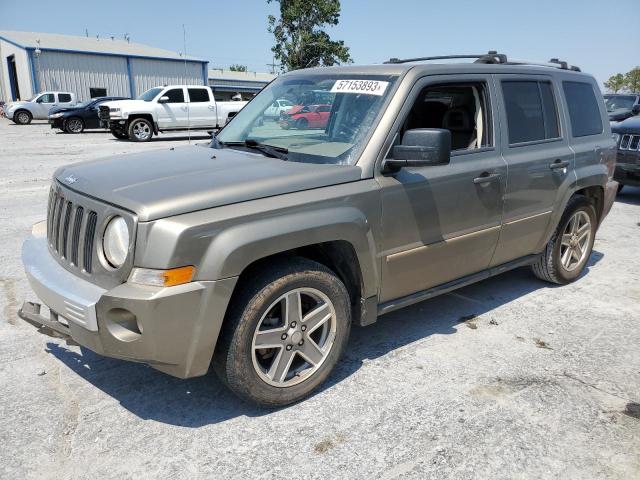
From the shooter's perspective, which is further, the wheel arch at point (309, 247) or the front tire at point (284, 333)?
the front tire at point (284, 333)

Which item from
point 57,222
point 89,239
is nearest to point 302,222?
point 89,239

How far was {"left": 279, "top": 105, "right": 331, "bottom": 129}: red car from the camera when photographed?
369 cm

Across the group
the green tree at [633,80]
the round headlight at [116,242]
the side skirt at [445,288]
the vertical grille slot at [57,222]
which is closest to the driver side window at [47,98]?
the vertical grille slot at [57,222]

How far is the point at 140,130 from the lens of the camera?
19703 mm

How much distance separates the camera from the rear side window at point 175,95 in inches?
793

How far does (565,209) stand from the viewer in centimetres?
486

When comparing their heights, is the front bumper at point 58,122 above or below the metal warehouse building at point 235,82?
below

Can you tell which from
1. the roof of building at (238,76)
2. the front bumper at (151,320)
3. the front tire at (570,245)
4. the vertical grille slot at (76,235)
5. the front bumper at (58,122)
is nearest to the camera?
the front bumper at (151,320)

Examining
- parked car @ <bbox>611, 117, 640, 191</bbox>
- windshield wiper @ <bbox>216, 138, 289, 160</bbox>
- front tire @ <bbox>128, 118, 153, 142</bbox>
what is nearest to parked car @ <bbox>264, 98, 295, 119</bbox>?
windshield wiper @ <bbox>216, 138, 289, 160</bbox>

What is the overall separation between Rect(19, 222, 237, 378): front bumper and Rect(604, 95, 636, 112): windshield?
1338cm

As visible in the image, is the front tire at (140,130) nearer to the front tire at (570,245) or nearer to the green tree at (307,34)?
the front tire at (570,245)

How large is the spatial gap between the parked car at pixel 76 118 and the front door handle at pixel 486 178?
2261 centimetres

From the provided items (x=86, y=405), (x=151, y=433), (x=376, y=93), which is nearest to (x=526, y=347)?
(x=376, y=93)

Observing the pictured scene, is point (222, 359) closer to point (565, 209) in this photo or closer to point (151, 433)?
point (151, 433)
